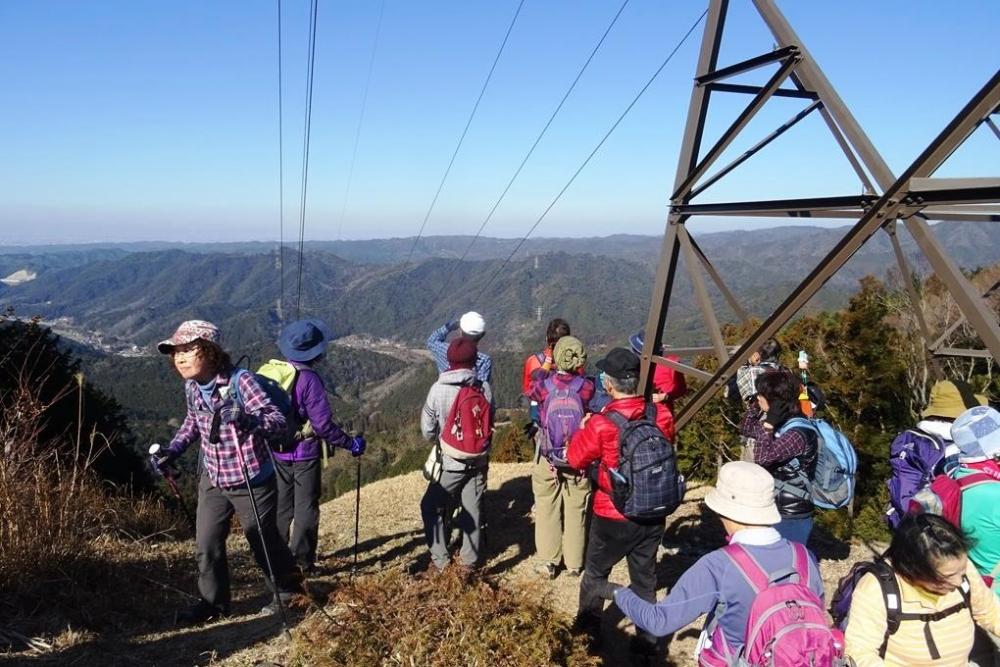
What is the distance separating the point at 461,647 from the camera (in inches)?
89.4

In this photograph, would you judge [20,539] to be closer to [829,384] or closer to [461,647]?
[461,647]

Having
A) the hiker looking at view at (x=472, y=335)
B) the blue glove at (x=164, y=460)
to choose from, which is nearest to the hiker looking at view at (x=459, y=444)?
the hiker looking at view at (x=472, y=335)

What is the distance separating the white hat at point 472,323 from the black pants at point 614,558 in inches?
79.2

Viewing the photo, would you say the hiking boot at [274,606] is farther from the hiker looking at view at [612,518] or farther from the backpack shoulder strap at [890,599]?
the backpack shoulder strap at [890,599]

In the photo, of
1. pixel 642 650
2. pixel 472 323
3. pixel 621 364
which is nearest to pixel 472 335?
pixel 472 323

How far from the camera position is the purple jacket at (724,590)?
226cm

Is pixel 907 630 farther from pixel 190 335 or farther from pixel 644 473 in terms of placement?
pixel 190 335

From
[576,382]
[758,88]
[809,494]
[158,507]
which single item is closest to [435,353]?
[576,382]

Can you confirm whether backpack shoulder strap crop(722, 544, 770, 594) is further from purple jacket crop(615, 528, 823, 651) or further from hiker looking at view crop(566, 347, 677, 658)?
hiker looking at view crop(566, 347, 677, 658)

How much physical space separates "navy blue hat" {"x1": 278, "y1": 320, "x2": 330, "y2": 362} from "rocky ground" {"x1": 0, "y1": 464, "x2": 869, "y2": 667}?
68.0 inches

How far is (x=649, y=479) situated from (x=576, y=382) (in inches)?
51.2

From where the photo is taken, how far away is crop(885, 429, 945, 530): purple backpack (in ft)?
11.6

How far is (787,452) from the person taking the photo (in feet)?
11.5

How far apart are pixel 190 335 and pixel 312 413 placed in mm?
1162
